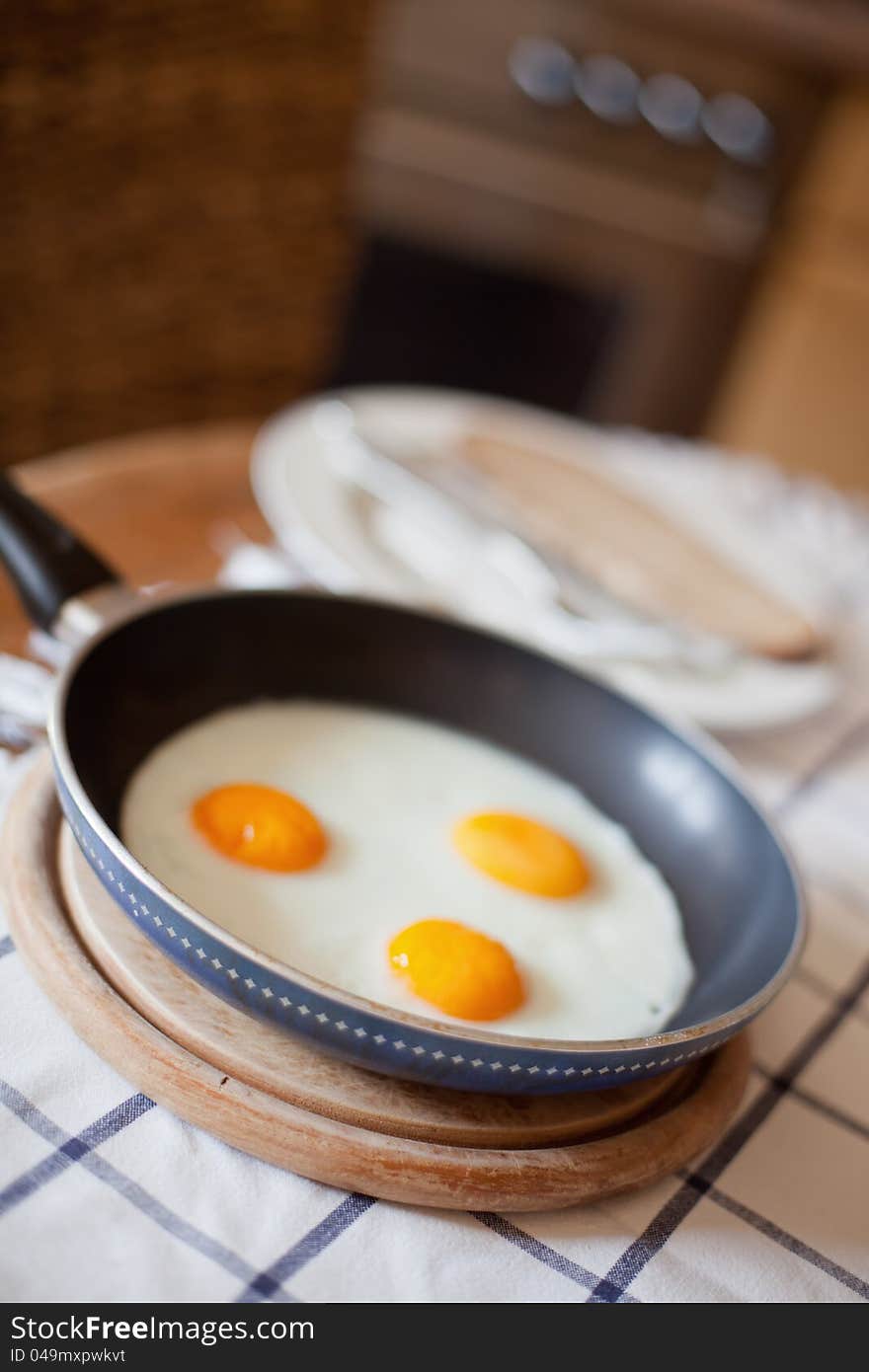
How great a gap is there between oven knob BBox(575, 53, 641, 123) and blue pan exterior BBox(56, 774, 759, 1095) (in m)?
2.22

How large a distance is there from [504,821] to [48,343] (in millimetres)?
1304

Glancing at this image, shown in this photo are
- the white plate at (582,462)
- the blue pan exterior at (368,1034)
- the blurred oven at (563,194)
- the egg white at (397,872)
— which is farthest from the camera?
the blurred oven at (563,194)

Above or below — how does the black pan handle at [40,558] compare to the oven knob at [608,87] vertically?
below

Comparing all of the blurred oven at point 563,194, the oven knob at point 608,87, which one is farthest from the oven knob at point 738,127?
the oven knob at point 608,87

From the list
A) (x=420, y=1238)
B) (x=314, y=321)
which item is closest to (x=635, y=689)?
(x=420, y=1238)

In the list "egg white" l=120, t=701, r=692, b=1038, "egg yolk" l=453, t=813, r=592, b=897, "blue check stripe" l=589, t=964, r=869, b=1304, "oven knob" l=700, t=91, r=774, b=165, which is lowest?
"blue check stripe" l=589, t=964, r=869, b=1304

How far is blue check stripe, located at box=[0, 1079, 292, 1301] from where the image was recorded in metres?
0.50

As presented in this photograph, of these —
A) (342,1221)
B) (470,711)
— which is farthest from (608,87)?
(342,1221)

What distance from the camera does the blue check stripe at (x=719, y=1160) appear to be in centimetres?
55

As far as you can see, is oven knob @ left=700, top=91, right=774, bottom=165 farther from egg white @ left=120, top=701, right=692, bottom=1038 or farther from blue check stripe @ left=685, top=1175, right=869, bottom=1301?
blue check stripe @ left=685, top=1175, right=869, bottom=1301

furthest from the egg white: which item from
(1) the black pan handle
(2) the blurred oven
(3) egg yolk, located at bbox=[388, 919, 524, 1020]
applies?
(2) the blurred oven

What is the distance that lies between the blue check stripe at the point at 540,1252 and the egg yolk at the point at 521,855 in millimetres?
181

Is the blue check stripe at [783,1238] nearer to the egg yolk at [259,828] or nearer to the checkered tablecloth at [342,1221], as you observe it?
the checkered tablecloth at [342,1221]

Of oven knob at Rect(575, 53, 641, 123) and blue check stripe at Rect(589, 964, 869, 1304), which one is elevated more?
oven knob at Rect(575, 53, 641, 123)
